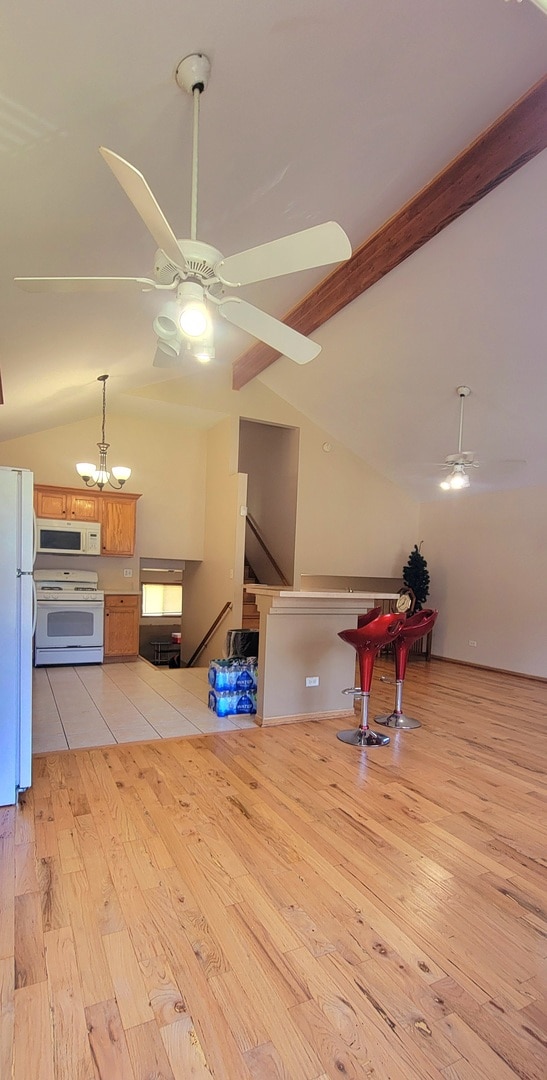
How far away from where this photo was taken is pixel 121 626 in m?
6.78

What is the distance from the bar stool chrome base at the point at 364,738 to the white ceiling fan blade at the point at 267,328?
2830 millimetres

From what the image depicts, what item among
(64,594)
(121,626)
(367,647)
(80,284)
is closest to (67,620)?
(64,594)

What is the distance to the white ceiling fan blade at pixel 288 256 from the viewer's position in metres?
1.85

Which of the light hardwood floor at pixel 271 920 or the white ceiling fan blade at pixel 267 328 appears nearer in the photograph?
the light hardwood floor at pixel 271 920

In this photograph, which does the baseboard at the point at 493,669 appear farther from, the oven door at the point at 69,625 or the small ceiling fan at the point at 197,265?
the small ceiling fan at the point at 197,265

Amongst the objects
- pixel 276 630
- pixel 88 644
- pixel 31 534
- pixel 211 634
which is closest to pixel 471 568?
pixel 211 634

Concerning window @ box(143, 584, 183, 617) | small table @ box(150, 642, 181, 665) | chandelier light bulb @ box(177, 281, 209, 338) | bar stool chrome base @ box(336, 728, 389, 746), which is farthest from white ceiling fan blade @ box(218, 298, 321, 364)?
small table @ box(150, 642, 181, 665)

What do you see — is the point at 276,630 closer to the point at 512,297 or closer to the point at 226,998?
the point at 226,998

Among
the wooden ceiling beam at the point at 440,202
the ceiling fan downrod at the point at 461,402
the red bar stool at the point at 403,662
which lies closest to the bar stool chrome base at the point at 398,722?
the red bar stool at the point at 403,662

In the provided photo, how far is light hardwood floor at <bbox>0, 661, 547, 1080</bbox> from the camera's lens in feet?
4.49

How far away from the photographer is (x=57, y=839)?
2.39m

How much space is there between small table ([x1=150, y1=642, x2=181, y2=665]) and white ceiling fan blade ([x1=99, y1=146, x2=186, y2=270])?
10297 millimetres

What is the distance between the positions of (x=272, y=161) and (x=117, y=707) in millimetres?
4268

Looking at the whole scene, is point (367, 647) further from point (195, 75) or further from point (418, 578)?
point (418, 578)
